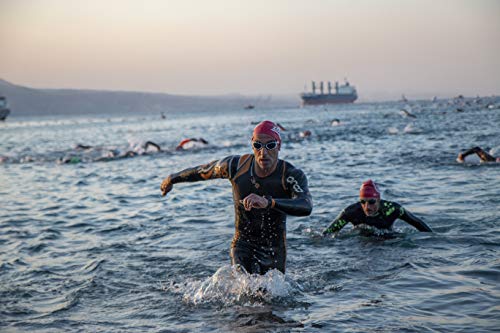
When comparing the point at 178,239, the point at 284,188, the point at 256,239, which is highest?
the point at 284,188

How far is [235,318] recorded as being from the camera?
5977 millimetres

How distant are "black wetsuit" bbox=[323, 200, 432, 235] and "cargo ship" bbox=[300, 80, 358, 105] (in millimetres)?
172351

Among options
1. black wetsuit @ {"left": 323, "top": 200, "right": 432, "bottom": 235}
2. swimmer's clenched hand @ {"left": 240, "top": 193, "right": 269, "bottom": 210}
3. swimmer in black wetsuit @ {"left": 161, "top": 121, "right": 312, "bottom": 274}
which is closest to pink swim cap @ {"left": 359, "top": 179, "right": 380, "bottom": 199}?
black wetsuit @ {"left": 323, "top": 200, "right": 432, "bottom": 235}

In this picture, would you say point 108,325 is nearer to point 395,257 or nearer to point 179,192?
point 395,257

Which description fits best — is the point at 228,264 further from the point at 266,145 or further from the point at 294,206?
the point at 294,206

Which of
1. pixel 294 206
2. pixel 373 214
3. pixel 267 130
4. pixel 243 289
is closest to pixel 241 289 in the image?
pixel 243 289

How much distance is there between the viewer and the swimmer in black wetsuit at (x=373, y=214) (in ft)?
30.7

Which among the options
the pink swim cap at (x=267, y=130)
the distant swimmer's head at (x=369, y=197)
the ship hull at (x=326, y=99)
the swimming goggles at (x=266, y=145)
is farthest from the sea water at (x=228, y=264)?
the ship hull at (x=326, y=99)

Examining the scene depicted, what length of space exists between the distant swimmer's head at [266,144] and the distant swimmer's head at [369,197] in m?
3.66

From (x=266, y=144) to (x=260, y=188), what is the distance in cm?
53

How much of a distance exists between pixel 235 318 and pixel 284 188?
1.48 m

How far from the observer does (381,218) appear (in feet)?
31.4

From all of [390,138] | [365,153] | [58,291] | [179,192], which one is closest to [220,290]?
[58,291]

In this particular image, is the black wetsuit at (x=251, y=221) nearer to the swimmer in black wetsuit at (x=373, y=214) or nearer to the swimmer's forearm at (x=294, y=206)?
the swimmer's forearm at (x=294, y=206)
